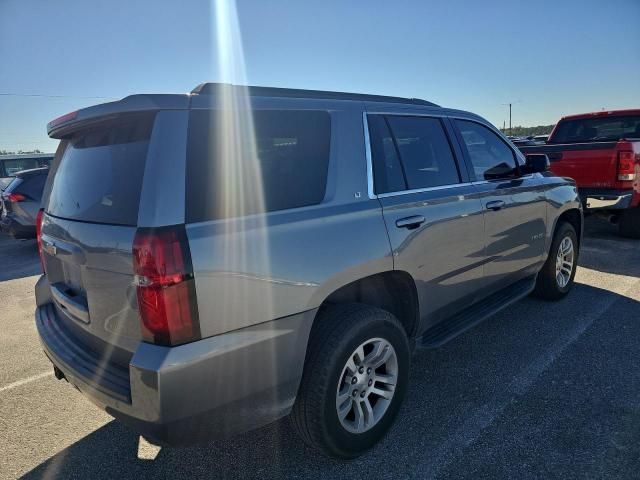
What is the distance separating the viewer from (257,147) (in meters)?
2.20

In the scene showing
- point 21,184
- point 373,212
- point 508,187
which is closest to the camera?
point 373,212

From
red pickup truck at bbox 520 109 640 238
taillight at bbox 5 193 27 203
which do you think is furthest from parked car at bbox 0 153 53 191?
red pickup truck at bbox 520 109 640 238

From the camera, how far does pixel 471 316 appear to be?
3402mm

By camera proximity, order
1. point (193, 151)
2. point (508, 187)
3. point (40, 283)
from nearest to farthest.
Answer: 1. point (193, 151)
2. point (40, 283)
3. point (508, 187)

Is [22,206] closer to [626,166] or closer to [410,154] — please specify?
[410,154]

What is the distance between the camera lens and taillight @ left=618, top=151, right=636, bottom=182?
6.61 meters

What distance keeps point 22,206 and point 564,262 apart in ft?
29.9

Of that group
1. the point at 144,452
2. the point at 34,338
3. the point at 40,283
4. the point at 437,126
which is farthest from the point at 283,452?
the point at 34,338

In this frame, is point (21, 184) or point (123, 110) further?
point (21, 184)

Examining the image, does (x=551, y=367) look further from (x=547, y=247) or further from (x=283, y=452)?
(x=283, y=452)

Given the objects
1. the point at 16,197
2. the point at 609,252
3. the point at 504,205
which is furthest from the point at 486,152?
the point at 16,197

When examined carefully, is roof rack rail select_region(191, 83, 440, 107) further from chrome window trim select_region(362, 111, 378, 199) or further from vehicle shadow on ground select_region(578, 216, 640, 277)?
vehicle shadow on ground select_region(578, 216, 640, 277)

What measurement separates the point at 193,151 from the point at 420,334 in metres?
1.91

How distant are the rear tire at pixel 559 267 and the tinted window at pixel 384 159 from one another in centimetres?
250
